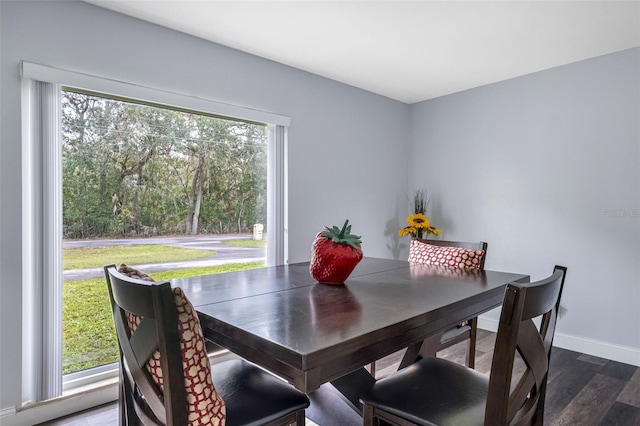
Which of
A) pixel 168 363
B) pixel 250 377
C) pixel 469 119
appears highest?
pixel 469 119

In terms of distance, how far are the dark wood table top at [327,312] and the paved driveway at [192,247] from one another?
0.99 metres

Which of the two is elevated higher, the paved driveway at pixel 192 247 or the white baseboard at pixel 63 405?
the paved driveway at pixel 192 247

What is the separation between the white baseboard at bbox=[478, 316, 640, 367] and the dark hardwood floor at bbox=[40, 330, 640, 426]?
0.06 m

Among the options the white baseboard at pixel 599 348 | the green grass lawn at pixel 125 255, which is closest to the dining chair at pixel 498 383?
the green grass lawn at pixel 125 255

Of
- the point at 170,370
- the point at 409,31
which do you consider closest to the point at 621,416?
the point at 170,370

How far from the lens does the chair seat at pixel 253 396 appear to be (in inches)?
45.7

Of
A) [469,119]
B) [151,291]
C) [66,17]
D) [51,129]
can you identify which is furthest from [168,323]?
[469,119]

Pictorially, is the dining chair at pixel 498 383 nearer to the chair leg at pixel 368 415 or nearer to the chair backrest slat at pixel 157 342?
the chair leg at pixel 368 415

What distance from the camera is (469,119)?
3791 mm

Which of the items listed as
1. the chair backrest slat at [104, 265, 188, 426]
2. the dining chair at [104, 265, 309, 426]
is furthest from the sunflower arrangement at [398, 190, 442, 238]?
the chair backrest slat at [104, 265, 188, 426]

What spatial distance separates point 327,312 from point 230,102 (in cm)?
211

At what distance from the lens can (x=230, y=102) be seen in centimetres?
281

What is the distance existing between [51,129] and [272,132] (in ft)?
5.11

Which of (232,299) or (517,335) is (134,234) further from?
(517,335)
